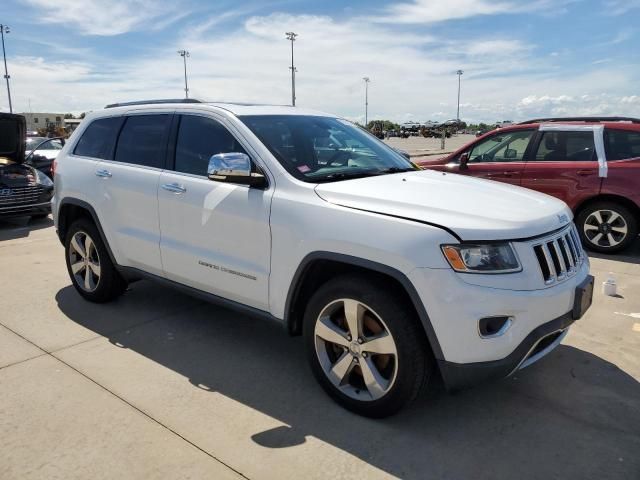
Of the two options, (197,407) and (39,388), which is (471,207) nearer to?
(197,407)

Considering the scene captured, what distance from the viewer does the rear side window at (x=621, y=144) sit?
6.63m

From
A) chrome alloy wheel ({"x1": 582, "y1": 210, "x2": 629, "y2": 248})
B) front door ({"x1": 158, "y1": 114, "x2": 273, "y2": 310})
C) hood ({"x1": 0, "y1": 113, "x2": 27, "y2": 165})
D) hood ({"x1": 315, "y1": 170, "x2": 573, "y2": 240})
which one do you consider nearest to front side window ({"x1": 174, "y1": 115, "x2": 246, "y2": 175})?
front door ({"x1": 158, "y1": 114, "x2": 273, "y2": 310})

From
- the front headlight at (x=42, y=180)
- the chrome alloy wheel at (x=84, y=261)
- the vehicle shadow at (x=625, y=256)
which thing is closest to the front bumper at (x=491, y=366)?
the chrome alloy wheel at (x=84, y=261)

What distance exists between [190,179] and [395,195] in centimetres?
157

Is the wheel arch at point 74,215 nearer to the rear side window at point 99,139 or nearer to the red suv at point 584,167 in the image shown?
the rear side window at point 99,139

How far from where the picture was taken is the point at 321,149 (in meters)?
3.76

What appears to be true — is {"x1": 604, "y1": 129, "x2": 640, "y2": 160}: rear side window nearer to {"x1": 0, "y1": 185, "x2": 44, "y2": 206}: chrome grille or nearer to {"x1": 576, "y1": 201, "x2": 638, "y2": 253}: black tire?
{"x1": 576, "y1": 201, "x2": 638, "y2": 253}: black tire

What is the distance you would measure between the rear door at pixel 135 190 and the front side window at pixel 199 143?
0.19 meters

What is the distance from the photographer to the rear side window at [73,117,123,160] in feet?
15.1

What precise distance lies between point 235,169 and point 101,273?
7.00 ft

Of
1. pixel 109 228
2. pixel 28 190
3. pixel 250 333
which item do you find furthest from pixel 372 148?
pixel 28 190

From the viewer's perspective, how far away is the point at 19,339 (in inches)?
163

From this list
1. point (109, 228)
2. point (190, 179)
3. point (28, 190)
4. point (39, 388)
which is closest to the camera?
point (39, 388)

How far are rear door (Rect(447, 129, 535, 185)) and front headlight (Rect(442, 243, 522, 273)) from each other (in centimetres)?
509
